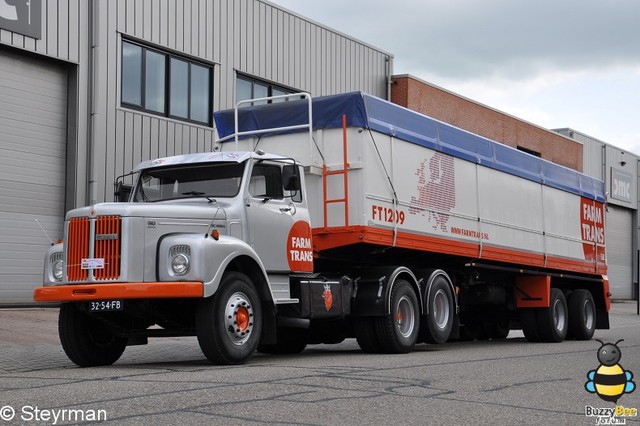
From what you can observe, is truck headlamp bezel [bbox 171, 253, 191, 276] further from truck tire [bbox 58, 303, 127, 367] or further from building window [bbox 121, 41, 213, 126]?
building window [bbox 121, 41, 213, 126]

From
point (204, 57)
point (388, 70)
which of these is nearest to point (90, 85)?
point (204, 57)

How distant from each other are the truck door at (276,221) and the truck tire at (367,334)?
1.53 meters

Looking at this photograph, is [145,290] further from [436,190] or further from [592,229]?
[592,229]

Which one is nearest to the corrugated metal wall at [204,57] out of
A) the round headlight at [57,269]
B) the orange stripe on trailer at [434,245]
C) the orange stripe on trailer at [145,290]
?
the orange stripe on trailer at [434,245]

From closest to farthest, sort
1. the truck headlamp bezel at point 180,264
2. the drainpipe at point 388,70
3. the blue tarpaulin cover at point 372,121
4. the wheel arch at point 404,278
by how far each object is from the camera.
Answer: the truck headlamp bezel at point 180,264 → the blue tarpaulin cover at point 372,121 → the wheel arch at point 404,278 → the drainpipe at point 388,70

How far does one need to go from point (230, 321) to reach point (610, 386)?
467 centimetres

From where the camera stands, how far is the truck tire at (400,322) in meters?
14.5

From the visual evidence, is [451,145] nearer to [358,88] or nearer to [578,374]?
[578,374]

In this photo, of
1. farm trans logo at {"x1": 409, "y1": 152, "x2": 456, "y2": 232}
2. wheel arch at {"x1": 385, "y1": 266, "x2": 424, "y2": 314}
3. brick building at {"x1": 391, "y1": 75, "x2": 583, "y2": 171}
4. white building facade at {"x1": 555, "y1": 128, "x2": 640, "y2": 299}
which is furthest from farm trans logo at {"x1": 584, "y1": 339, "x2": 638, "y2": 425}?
white building facade at {"x1": 555, "y1": 128, "x2": 640, "y2": 299}

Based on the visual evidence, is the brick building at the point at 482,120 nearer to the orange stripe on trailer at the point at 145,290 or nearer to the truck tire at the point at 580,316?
the truck tire at the point at 580,316

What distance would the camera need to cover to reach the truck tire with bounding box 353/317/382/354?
14680mm

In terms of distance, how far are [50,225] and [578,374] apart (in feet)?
45.7

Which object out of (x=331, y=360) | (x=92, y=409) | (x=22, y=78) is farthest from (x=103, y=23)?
(x=92, y=409)

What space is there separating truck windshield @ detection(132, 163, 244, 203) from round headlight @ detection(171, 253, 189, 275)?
4.49 feet
